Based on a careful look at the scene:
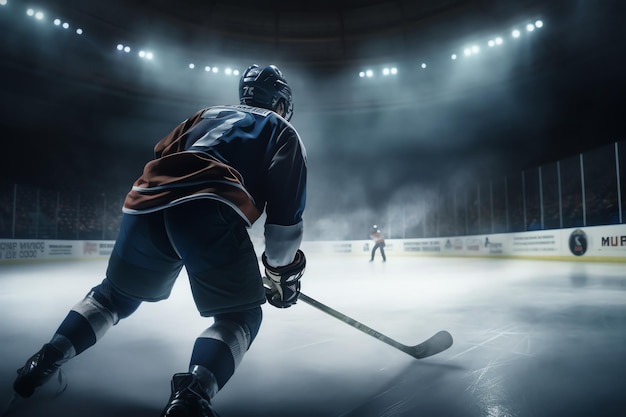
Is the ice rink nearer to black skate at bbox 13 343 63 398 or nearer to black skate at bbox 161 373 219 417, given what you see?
black skate at bbox 13 343 63 398

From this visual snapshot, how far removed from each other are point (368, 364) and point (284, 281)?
0.67m

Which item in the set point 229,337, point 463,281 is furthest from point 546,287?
point 229,337

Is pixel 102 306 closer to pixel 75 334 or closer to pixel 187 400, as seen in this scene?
pixel 75 334

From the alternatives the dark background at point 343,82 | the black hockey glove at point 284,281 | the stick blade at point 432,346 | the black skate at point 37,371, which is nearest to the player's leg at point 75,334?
the black skate at point 37,371

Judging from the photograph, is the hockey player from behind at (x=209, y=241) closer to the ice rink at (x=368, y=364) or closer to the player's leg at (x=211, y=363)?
the player's leg at (x=211, y=363)

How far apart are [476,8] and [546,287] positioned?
461 inches

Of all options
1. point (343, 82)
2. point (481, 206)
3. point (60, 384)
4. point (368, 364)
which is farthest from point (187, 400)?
point (343, 82)

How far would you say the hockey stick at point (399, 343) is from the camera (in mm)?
1823

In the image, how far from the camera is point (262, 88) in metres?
1.54

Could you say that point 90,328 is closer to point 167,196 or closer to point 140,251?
point 140,251

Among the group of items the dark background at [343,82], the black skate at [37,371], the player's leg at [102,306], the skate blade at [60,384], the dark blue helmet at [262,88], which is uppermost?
the dark background at [343,82]

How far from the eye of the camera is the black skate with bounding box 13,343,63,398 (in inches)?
45.0

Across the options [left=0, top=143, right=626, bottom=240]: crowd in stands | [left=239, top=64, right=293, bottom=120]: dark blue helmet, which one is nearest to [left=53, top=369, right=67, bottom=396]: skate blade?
[left=239, top=64, right=293, bottom=120]: dark blue helmet

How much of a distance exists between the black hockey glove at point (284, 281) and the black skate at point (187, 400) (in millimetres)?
491
